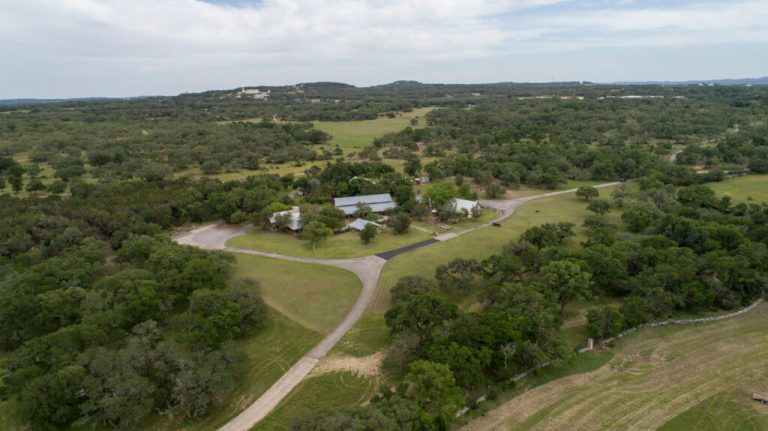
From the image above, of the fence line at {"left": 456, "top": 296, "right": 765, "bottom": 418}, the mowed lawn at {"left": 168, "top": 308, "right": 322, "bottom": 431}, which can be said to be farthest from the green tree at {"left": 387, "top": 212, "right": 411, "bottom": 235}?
the fence line at {"left": 456, "top": 296, "right": 765, "bottom": 418}

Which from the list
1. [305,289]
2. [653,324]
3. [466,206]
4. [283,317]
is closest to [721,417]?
[653,324]

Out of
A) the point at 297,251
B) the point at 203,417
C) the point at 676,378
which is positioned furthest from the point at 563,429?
the point at 297,251

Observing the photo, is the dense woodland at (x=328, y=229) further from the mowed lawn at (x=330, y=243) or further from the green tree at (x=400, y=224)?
the green tree at (x=400, y=224)

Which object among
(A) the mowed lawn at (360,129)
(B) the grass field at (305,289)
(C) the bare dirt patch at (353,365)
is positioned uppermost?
(A) the mowed lawn at (360,129)

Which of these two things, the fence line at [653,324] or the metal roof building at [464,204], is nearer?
the fence line at [653,324]

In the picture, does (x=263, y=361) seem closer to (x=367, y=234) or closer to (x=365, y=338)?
(x=365, y=338)

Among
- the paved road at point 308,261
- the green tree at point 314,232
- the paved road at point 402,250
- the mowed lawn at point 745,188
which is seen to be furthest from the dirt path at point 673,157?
the green tree at point 314,232

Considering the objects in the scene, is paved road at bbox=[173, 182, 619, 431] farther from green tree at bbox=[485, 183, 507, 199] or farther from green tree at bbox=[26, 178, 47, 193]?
green tree at bbox=[26, 178, 47, 193]

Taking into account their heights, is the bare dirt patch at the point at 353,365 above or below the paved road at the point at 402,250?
below
